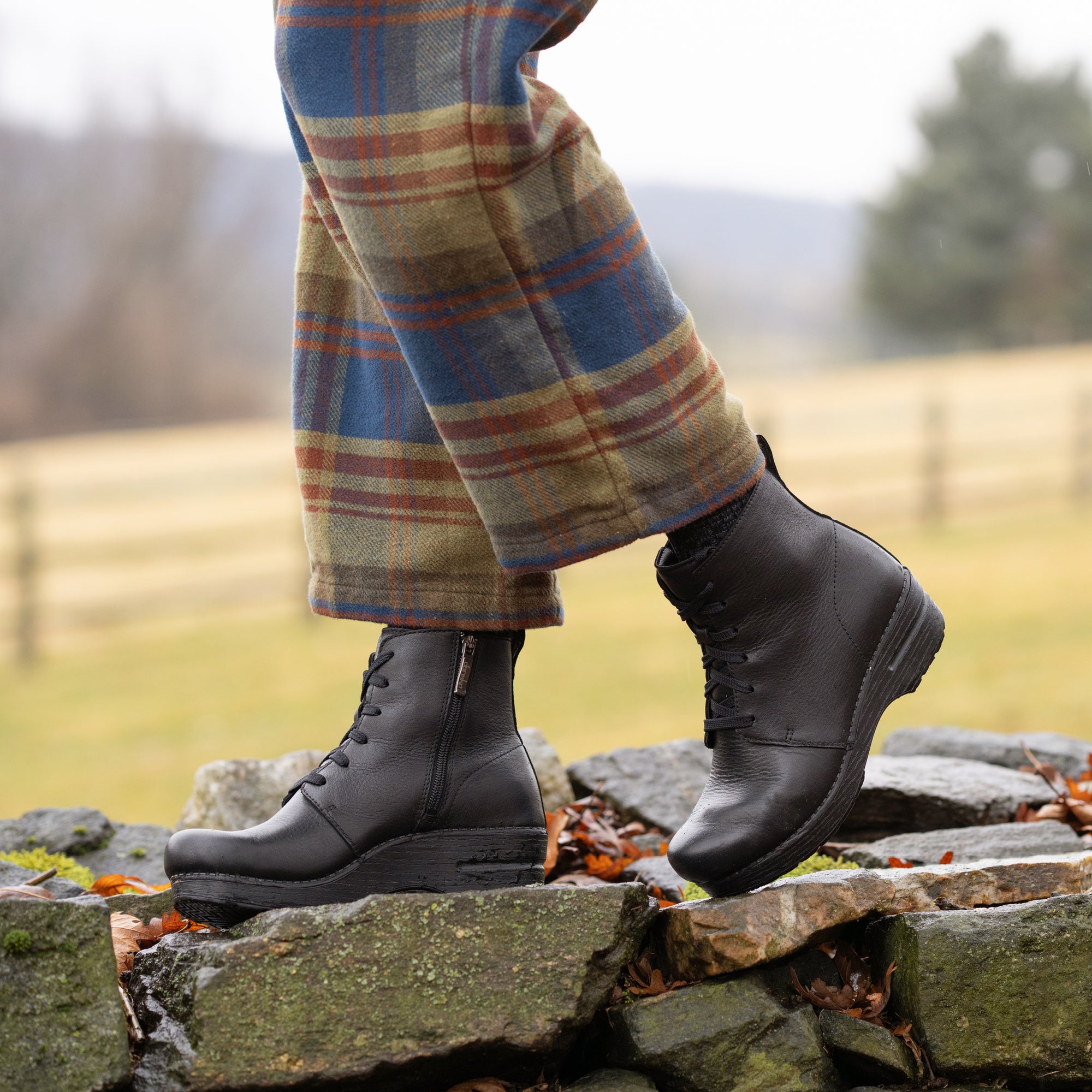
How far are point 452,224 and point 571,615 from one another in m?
6.61

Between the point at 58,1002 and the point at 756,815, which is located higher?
the point at 756,815

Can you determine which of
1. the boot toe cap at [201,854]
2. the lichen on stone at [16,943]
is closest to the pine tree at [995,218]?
the boot toe cap at [201,854]

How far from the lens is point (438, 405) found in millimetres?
1133

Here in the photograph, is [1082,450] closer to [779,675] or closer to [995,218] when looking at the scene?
[779,675]

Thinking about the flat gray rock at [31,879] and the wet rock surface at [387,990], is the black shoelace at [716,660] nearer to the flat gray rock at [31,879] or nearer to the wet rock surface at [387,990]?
the wet rock surface at [387,990]

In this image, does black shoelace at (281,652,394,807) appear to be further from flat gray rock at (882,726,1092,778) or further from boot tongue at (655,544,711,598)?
flat gray rock at (882,726,1092,778)

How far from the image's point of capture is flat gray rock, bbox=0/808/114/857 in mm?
2043

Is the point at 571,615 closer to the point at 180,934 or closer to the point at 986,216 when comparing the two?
the point at 180,934

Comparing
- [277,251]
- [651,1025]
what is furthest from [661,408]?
[277,251]

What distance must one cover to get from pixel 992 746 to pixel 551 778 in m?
1.00

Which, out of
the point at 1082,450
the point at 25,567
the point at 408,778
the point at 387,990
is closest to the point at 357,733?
the point at 408,778

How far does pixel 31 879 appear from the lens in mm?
1596

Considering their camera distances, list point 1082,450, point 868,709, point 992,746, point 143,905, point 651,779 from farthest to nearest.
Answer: point 1082,450 → point 992,746 → point 651,779 → point 143,905 → point 868,709

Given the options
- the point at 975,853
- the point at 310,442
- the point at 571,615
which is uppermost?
the point at 310,442
